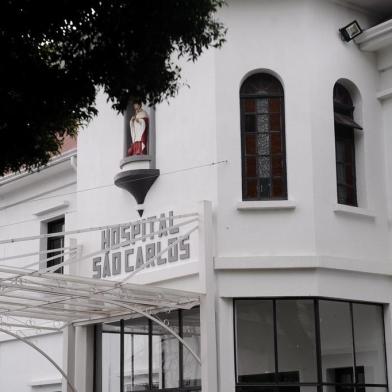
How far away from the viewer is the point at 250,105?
1611cm

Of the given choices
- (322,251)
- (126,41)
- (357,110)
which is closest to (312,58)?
(357,110)

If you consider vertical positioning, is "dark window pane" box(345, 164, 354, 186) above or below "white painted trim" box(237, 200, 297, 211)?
above

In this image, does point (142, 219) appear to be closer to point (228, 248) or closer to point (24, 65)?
point (228, 248)

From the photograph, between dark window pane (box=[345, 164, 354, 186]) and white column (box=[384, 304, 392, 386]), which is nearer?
white column (box=[384, 304, 392, 386])

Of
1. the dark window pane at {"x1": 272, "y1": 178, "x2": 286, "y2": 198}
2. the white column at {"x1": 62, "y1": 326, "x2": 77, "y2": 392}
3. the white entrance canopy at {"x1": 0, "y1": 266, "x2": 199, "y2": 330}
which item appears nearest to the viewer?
the white entrance canopy at {"x1": 0, "y1": 266, "x2": 199, "y2": 330}

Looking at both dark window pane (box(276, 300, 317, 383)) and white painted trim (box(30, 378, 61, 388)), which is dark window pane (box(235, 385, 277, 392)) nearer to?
dark window pane (box(276, 300, 317, 383))

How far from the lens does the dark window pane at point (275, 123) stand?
15977 mm

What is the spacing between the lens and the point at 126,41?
9.89 meters

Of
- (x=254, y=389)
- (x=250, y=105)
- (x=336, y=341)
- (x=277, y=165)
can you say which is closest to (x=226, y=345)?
(x=254, y=389)

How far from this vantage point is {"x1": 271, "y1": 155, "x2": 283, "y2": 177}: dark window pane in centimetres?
1577

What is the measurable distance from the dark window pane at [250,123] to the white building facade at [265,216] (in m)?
0.02

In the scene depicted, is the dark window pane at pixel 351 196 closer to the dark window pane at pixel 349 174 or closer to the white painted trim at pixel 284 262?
the dark window pane at pixel 349 174

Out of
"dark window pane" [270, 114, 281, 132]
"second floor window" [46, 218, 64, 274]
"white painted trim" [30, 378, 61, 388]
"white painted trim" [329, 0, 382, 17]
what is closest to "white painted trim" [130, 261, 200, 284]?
"dark window pane" [270, 114, 281, 132]

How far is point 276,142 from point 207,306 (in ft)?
9.47
